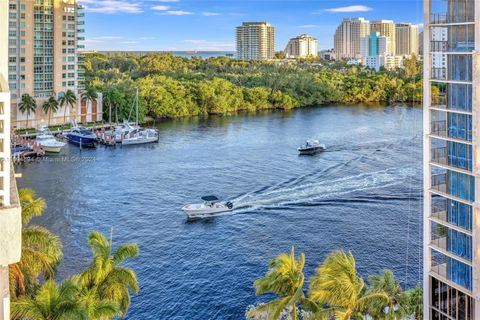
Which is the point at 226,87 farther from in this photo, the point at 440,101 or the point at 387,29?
the point at 387,29

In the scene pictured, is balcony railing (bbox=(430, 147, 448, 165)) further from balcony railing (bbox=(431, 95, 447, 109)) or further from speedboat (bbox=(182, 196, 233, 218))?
speedboat (bbox=(182, 196, 233, 218))

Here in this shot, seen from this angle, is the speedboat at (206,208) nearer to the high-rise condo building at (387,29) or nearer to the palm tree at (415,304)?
the palm tree at (415,304)

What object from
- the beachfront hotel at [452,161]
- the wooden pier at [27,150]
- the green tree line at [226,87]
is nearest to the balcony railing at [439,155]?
the beachfront hotel at [452,161]

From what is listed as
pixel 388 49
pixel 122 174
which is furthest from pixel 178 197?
pixel 388 49

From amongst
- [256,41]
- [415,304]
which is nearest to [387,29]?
[256,41]

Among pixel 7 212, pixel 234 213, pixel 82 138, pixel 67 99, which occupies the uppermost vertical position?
pixel 67 99

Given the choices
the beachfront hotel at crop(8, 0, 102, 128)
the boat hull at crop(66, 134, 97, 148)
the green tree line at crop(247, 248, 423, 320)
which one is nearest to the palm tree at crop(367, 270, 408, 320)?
the green tree line at crop(247, 248, 423, 320)
